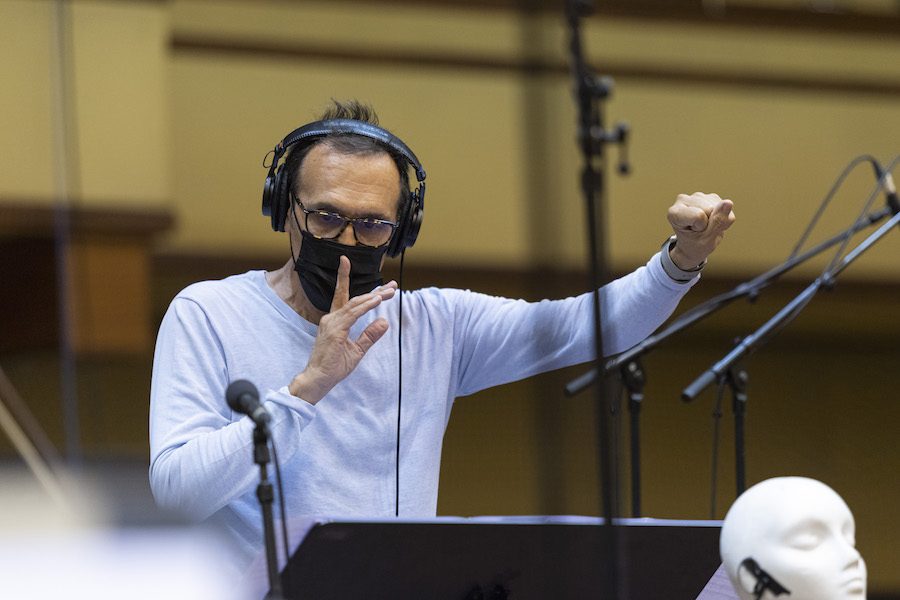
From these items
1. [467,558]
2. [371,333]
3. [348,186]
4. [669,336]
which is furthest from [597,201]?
[669,336]

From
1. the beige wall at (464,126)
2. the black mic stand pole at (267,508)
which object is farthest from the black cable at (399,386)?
the beige wall at (464,126)

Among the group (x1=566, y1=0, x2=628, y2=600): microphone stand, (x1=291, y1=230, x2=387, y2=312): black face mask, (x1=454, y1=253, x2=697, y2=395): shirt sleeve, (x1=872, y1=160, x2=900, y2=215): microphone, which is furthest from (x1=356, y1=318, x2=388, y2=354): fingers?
(x1=872, y1=160, x2=900, y2=215): microphone

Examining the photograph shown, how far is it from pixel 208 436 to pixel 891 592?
12.3 feet

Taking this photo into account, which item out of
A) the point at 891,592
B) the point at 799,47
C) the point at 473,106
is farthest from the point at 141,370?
the point at 891,592

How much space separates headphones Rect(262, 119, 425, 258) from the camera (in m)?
1.68

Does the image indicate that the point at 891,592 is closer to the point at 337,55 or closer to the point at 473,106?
the point at 473,106

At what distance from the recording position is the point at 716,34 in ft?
12.5

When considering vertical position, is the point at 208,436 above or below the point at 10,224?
below

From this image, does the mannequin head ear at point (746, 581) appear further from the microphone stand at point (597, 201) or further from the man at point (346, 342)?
the man at point (346, 342)

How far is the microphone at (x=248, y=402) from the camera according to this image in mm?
1133

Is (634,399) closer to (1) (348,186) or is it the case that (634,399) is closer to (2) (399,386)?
(2) (399,386)

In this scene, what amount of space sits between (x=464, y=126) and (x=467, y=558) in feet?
8.33

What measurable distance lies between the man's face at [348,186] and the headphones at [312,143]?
24mm

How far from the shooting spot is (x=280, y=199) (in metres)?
1.68
